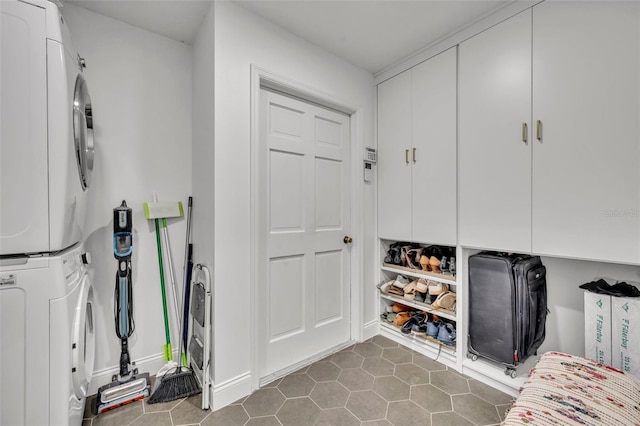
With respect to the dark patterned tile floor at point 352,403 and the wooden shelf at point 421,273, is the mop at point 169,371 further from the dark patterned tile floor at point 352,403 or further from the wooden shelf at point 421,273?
the wooden shelf at point 421,273

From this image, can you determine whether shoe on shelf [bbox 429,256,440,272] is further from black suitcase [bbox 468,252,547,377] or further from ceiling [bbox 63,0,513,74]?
ceiling [bbox 63,0,513,74]

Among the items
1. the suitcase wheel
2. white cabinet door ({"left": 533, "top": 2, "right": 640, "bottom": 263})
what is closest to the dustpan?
the suitcase wheel

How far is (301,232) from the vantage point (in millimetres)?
2234

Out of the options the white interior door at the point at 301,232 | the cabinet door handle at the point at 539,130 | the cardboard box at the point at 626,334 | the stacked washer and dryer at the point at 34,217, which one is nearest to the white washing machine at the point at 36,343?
the stacked washer and dryer at the point at 34,217

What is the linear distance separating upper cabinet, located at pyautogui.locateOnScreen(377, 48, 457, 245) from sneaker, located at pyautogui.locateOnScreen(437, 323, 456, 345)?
2.29 ft

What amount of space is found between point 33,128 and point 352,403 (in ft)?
7.03

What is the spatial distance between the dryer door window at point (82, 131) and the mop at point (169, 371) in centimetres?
47

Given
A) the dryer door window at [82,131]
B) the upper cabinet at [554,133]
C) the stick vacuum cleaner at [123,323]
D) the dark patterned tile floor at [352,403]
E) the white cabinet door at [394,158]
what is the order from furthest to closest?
the white cabinet door at [394,158]
the stick vacuum cleaner at [123,323]
the dark patterned tile floor at [352,403]
the upper cabinet at [554,133]
the dryer door window at [82,131]

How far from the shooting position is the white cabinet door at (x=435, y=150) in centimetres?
212

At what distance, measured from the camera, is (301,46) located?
2.14 metres

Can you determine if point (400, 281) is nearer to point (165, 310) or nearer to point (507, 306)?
point (507, 306)

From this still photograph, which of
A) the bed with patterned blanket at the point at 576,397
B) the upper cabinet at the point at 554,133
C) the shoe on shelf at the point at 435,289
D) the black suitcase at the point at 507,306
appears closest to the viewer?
the bed with patterned blanket at the point at 576,397

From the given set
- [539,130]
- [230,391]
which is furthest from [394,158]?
[230,391]

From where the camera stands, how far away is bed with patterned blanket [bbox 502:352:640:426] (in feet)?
3.44
